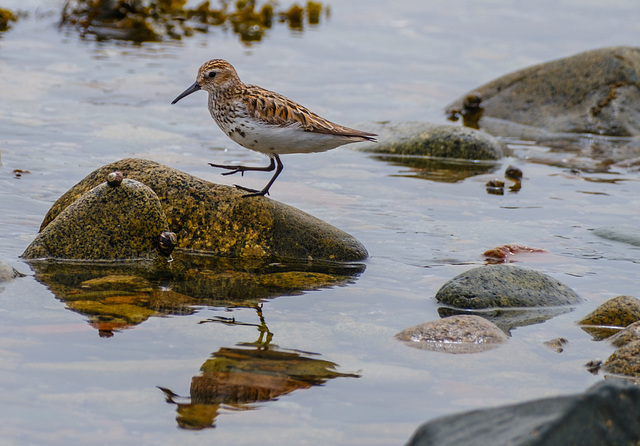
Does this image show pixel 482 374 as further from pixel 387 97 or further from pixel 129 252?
pixel 387 97

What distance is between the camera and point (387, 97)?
14.5m

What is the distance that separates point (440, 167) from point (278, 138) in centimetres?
423

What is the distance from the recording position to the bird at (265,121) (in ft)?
24.1

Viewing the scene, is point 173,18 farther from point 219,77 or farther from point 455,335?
point 455,335

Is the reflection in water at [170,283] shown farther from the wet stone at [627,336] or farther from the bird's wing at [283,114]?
the wet stone at [627,336]

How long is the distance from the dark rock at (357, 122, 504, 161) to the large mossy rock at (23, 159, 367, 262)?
13.6 feet

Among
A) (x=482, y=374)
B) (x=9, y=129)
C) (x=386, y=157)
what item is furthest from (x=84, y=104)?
(x=482, y=374)

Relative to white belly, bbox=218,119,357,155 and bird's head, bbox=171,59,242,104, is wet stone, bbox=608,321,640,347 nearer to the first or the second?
white belly, bbox=218,119,357,155

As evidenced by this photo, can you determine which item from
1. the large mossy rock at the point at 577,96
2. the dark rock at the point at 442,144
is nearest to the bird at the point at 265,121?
the dark rock at the point at 442,144

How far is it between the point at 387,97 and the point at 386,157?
3285 mm

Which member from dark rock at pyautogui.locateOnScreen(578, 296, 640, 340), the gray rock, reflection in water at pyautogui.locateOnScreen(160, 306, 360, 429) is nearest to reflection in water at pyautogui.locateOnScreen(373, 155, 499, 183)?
the gray rock

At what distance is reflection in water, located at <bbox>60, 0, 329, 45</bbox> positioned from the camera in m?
17.5

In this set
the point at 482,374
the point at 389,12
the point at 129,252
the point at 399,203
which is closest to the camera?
the point at 482,374

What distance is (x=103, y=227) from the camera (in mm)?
7152
